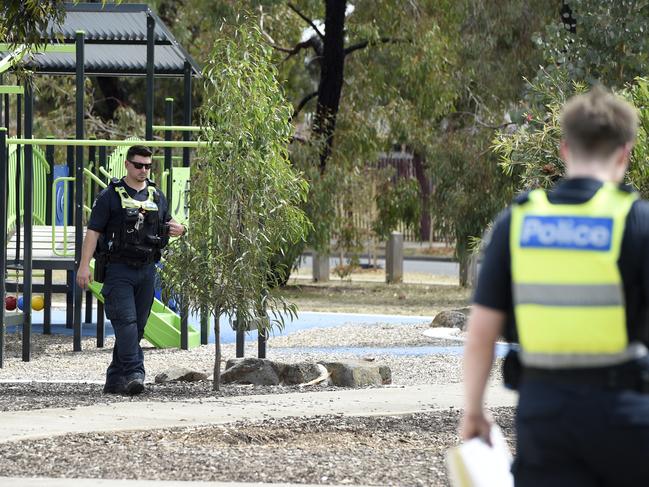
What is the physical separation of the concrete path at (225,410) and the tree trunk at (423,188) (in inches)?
620

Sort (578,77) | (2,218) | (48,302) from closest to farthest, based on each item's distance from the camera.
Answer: (2,218) → (578,77) → (48,302)

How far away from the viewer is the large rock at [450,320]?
16.9 metres

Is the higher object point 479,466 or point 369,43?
point 369,43

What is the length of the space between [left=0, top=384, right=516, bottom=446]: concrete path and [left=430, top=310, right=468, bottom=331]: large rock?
6.58m

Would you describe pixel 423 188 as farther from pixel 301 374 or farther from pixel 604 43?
pixel 301 374

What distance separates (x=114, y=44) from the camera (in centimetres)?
1588

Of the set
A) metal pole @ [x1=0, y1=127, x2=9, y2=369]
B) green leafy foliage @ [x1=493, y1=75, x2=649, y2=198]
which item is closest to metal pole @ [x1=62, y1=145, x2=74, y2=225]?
metal pole @ [x1=0, y1=127, x2=9, y2=369]

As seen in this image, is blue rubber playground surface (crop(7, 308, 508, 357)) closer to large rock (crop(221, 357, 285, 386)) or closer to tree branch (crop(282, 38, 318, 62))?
large rock (crop(221, 357, 285, 386))

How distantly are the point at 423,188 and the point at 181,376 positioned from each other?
25912 mm

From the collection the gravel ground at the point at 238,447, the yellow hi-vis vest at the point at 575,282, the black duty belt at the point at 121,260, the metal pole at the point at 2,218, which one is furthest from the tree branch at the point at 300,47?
the yellow hi-vis vest at the point at 575,282

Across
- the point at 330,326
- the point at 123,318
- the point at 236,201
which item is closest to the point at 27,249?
the point at 123,318

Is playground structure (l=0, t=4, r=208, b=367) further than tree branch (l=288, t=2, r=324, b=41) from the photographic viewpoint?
No

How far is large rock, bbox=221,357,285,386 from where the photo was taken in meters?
10.9

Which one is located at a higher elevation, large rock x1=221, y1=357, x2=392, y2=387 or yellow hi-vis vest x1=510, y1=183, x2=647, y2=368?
yellow hi-vis vest x1=510, y1=183, x2=647, y2=368
